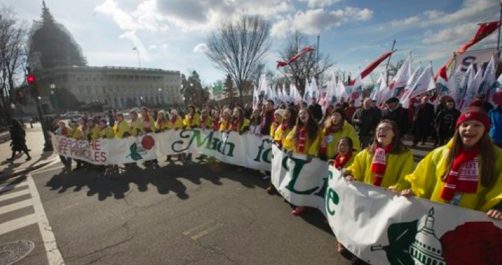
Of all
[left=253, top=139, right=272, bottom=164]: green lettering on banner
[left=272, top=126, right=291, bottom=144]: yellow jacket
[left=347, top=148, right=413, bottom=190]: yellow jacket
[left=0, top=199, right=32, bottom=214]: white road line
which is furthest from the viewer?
[left=253, top=139, right=272, bottom=164]: green lettering on banner

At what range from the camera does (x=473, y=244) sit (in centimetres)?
224

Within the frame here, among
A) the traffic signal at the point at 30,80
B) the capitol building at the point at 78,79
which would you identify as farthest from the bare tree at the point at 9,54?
the capitol building at the point at 78,79

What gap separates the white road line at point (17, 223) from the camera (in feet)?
16.5

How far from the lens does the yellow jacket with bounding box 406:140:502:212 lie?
2.30m

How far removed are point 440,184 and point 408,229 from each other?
1.71 feet

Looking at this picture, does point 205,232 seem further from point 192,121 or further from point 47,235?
point 192,121

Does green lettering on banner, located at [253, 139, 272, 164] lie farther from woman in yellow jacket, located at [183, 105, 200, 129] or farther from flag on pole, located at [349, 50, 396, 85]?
flag on pole, located at [349, 50, 396, 85]

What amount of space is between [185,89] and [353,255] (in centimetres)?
7818

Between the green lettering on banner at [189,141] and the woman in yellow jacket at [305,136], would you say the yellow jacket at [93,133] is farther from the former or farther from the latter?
the woman in yellow jacket at [305,136]

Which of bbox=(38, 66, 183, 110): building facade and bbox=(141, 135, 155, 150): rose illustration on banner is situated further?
bbox=(38, 66, 183, 110): building facade

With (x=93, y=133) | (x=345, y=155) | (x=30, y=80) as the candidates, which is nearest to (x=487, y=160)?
(x=345, y=155)

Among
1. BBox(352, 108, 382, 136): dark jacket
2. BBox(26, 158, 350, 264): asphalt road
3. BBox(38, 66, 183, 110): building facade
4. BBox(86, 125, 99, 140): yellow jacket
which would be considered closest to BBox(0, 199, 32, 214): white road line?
BBox(26, 158, 350, 264): asphalt road

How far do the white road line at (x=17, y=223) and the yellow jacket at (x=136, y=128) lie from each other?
142 inches

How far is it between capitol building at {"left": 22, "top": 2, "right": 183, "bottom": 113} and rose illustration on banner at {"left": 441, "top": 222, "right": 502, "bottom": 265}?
3106 inches
